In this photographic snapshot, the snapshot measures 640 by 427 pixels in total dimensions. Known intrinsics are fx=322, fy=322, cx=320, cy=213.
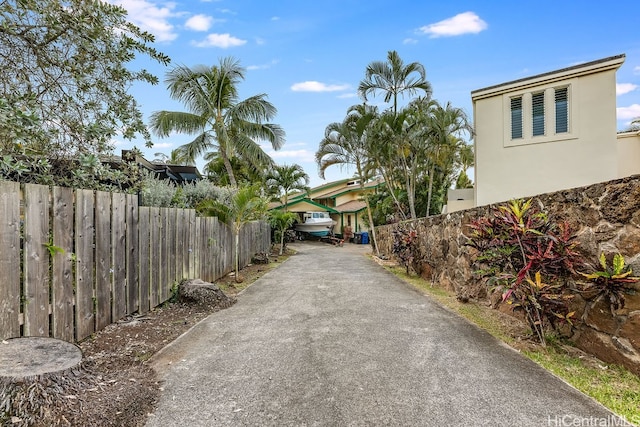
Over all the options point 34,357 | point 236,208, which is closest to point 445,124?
point 236,208

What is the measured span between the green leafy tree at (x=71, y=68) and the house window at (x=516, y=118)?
11.4m

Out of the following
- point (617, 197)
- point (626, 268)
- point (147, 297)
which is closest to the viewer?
point (626, 268)

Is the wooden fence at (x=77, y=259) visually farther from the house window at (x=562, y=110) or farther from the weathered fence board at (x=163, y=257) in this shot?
the house window at (x=562, y=110)

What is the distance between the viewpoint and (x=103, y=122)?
14.1 feet

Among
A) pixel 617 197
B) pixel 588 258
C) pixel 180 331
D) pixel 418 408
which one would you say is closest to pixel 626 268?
pixel 588 258

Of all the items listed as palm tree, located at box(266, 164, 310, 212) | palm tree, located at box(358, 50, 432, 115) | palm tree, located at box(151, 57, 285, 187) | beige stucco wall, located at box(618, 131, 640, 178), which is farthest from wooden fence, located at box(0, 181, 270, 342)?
palm tree, located at box(266, 164, 310, 212)

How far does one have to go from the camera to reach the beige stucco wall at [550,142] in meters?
10.1

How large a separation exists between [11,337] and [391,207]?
2138 cm

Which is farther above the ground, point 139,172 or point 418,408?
point 139,172

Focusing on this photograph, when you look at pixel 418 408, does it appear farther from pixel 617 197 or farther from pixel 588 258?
pixel 617 197

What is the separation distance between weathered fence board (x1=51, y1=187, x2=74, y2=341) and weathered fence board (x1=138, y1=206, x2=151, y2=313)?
145 cm

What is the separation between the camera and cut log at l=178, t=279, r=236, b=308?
6.00 metres

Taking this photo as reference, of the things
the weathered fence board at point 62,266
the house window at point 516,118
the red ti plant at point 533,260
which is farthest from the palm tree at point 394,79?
the weathered fence board at point 62,266

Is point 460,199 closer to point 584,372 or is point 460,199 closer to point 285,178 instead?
point 584,372
